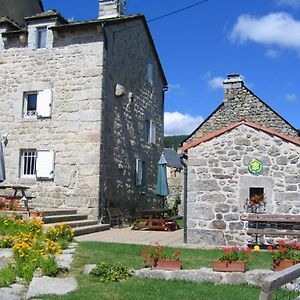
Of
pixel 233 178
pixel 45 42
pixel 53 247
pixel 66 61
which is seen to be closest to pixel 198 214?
pixel 233 178

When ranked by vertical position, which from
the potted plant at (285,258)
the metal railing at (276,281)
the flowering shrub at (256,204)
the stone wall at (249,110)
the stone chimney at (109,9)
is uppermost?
the stone chimney at (109,9)

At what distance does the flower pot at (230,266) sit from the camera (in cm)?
703

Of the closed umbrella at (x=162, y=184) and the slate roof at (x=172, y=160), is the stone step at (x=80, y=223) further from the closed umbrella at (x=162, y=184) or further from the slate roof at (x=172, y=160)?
the slate roof at (x=172, y=160)

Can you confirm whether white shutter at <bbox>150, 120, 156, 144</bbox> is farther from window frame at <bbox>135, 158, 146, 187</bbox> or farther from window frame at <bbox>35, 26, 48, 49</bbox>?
window frame at <bbox>35, 26, 48, 49</bbox>

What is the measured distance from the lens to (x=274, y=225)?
10336 mm

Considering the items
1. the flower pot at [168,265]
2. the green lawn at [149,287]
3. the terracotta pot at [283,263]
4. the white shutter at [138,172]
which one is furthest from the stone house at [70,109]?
the terracotta pot at [283,263]

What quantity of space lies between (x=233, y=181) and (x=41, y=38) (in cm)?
1021

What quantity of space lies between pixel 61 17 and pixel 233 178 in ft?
32.6

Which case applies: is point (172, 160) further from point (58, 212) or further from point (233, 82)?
point (58, 212)

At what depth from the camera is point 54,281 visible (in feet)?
21.7

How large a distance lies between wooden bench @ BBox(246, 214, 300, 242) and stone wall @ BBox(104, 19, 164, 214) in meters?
6.92

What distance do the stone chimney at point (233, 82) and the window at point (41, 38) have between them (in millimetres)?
9795

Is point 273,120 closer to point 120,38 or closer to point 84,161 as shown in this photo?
point 120,38

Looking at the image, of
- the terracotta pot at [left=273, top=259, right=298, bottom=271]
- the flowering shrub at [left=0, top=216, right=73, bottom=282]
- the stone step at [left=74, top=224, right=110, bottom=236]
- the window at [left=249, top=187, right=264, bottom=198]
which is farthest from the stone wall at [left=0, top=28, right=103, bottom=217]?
the terracotta pot at [left=273, top=259, right=298, bottom=271]
